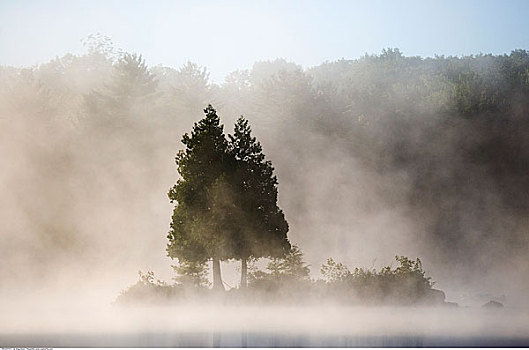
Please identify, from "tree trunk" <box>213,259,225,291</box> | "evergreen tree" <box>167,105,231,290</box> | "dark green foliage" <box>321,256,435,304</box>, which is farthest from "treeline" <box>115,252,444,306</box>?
"evergreen tree" <box>167,105,231,290</box>

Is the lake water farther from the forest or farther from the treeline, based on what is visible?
the forest

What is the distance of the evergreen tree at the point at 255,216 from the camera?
39.3 feet

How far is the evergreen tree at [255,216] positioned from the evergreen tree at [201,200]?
237mm

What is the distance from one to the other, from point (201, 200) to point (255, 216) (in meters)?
0.82

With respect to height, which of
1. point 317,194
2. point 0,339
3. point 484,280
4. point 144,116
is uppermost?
point 144,116

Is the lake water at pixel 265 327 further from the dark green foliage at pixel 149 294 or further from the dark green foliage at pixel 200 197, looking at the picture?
the dark green foliage at pixel 200 197

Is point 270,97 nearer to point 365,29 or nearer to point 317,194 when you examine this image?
point 317,194

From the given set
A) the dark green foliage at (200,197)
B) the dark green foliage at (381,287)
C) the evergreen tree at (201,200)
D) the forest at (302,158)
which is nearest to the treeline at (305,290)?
the dark green foliage at (381,287)

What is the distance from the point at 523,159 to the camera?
18219 mm

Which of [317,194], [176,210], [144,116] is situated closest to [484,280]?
[317,194]

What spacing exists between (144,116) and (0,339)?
8.82 metres

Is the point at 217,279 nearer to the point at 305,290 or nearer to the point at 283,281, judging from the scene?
the point at 283,281

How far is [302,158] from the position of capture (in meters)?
17.3

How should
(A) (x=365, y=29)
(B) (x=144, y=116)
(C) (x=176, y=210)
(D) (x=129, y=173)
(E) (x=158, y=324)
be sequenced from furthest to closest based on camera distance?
(B) (x=144, y=116)
(D) (x=129, y=173)
(A) (x=365, y=29)
(C) (x=176, y=210)
(E) (x=158, y=324)
